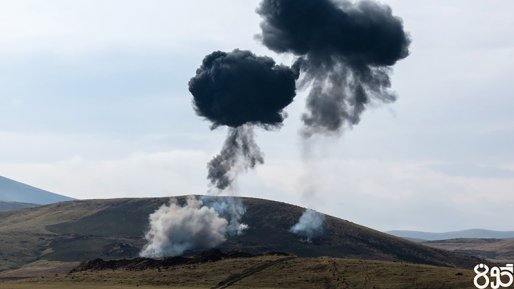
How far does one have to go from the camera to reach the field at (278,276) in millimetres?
111000

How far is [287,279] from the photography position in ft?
385

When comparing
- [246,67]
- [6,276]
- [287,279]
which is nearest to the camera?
[287,279]

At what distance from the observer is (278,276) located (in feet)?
395

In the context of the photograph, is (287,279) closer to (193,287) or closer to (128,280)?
(193,287)

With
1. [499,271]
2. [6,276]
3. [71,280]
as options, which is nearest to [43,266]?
[6,276]

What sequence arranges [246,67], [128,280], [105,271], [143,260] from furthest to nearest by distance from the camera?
[246,67]
[143,260]
[105,271]
[128,280]

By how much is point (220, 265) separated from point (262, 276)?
13613 mm

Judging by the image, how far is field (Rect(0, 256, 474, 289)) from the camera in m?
111

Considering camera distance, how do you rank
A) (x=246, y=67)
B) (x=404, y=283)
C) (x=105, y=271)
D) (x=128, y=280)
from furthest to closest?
(x=246, y=67), (x=105, y=271), (x=128, y=280), (x=404, y=283)

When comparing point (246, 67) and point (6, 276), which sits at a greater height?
point (246, 67)

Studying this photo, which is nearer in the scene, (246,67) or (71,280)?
(71,280)

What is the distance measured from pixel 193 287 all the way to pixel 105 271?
115 ft

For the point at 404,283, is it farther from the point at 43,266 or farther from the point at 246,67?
the point at 43,266

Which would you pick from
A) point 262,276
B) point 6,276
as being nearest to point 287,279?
point 262,276
